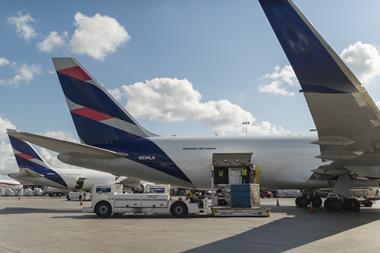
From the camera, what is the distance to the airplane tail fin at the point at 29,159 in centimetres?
4575

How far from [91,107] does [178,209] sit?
27.4ft

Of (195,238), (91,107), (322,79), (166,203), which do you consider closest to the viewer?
(195,238)

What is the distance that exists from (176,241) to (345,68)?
677cm

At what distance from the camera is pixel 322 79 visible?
1234 cm

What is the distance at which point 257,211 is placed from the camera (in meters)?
19.0

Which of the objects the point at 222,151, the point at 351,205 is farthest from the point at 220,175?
the point at 351,205

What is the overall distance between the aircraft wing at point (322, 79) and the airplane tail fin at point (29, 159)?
127 feet

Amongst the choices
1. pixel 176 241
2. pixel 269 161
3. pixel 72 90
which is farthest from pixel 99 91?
pixel 176 241

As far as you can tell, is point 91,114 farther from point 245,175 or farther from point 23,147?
point 23,147

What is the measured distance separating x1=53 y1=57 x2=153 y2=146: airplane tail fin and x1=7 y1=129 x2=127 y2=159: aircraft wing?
1.48 meters

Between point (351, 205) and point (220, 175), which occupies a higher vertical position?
point (220, 175)

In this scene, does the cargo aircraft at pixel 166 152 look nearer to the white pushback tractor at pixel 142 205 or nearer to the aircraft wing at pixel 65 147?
the aircraft wing at pixel 65 147

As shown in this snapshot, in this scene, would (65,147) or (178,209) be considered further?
(65,147)

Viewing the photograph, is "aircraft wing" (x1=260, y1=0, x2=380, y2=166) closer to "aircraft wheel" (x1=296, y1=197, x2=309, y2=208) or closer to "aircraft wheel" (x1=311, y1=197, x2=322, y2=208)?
"aircraft wheel" (x1=311, y1=197, x2=322, y2=208)
